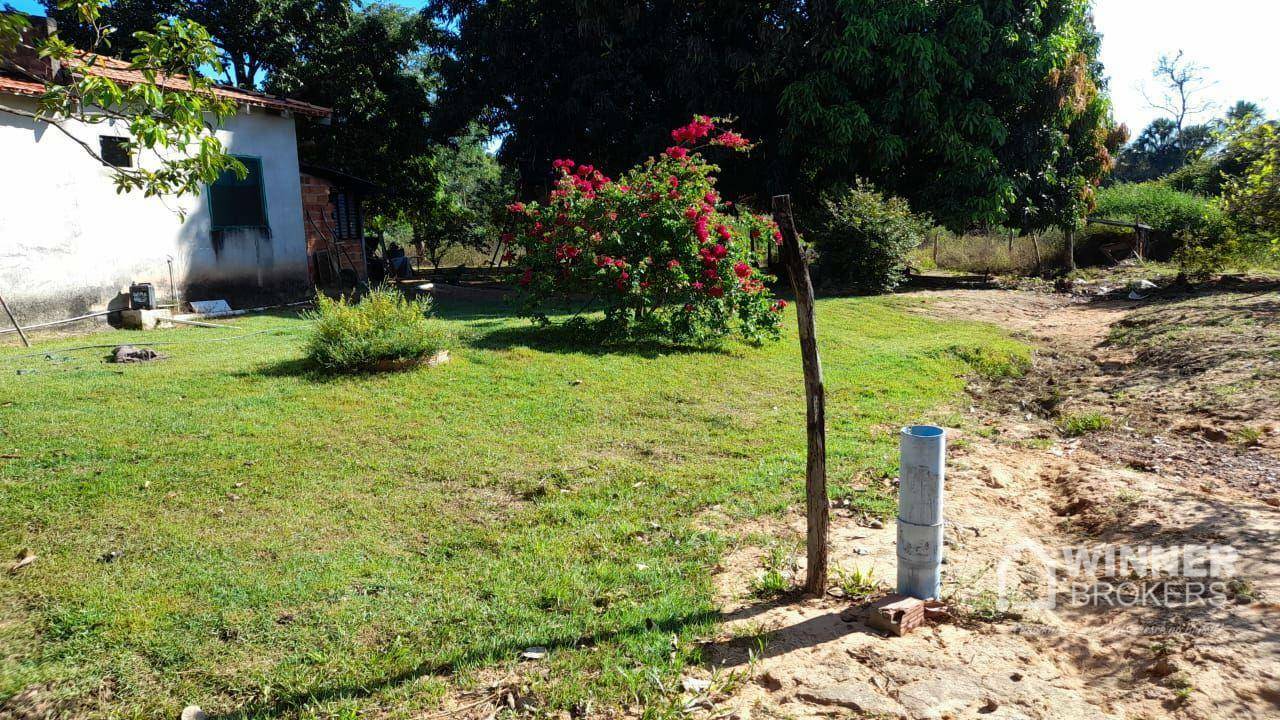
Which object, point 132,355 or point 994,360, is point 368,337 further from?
point 994,360

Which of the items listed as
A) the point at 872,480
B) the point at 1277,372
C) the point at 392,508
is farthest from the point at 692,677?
the point at 1277,372

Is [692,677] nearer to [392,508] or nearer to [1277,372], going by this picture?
[392,508]

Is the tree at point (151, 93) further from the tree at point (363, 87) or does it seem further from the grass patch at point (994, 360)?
the tree at point (363, 87)

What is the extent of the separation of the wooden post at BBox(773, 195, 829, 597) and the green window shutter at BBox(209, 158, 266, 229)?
44.1 ft

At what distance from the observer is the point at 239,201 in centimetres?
1462

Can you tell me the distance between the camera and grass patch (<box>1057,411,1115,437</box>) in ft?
22.4

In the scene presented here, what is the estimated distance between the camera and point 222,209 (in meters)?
14.3

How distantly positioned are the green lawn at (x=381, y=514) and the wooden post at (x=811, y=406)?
2.00 feet

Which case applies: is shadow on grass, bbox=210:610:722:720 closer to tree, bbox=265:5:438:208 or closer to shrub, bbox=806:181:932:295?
shrub, bbox=806:181:932:295

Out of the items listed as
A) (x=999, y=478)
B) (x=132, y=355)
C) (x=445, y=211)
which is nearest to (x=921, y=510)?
(x=999, y=478)

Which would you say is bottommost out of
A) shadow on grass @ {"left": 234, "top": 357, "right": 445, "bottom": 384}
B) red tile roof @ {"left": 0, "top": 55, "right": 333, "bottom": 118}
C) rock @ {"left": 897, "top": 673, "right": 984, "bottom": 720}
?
rock @ {"left": 897, "top": 673, "right": 984, "bottom": 720}

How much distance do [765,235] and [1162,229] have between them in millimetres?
17981

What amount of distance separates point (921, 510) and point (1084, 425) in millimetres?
4402

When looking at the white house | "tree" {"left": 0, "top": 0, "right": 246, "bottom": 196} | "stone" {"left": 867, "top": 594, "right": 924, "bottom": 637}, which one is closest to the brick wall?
the white house
